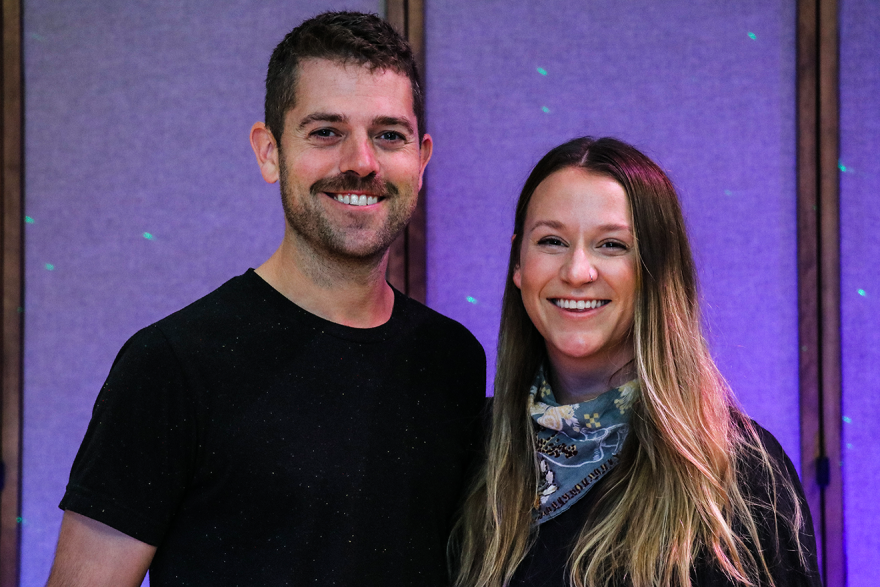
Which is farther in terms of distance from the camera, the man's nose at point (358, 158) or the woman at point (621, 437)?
the man's nose at point (358, 158)

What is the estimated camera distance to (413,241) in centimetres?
222

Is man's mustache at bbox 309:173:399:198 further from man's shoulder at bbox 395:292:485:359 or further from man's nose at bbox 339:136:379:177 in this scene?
man's shoulder at bbox 395:292:485:359

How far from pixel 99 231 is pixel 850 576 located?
2523 millimetres

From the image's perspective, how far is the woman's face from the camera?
4.38 feet

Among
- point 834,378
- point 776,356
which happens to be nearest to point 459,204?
point 776,356

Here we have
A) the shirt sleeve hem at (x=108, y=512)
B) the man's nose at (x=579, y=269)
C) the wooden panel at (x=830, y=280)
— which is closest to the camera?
the shirt sleeve hem at (x=108, y=512)

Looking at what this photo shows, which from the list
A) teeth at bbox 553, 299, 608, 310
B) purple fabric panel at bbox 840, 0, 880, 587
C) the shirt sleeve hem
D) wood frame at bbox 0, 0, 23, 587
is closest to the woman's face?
teeth at bbox 553, 299, 608, 310

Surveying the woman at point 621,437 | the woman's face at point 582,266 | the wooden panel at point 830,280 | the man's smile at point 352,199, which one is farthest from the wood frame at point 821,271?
the man's smile at point 352,199

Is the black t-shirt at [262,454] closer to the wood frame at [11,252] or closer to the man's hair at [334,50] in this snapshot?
the man's hair at [334,50]

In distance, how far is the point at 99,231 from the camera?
2275 millimetres

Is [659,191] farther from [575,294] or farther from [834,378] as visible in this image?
[834,378]

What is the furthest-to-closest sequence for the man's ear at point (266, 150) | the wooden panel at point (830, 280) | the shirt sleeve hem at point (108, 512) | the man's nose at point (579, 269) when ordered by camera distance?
the wooden panel at point (830, 280) → the man's ear at point (266, 150) → the man's nose at point (579, 269) → the shirt sleeve hem at point (108, 512)

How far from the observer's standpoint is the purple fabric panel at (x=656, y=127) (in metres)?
2.22

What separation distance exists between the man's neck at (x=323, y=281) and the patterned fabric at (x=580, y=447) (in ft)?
1.41
